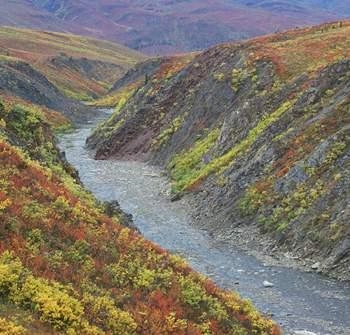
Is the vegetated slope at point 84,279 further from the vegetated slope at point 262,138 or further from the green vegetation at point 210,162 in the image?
the green vegetation at point 210,162

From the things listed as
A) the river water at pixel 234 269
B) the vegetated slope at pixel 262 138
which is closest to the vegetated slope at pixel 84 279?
the river water at pixel 234 269

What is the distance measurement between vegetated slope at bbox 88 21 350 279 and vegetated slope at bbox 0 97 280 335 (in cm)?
1008

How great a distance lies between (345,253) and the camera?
2611 centimetres

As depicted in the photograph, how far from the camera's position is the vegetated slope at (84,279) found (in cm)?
1359

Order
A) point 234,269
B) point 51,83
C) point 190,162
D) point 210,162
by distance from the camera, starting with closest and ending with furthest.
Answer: point 234,269 < point 210,162 < point 190,162 < point 51,83

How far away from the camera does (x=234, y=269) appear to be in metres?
27.5

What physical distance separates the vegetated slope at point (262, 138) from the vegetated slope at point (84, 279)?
1008 cm

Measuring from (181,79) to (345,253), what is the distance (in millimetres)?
45266

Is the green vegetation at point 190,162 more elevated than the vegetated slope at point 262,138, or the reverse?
the vegetated slope at point 262,138

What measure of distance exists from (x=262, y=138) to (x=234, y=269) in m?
15.2

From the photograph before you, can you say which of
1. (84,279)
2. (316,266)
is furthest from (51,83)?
(84,279)

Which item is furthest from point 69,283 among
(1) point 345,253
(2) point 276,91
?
(2) point 276,91

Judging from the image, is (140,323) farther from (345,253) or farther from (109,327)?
(345,253)

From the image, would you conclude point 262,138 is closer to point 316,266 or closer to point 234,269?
point 234,269
